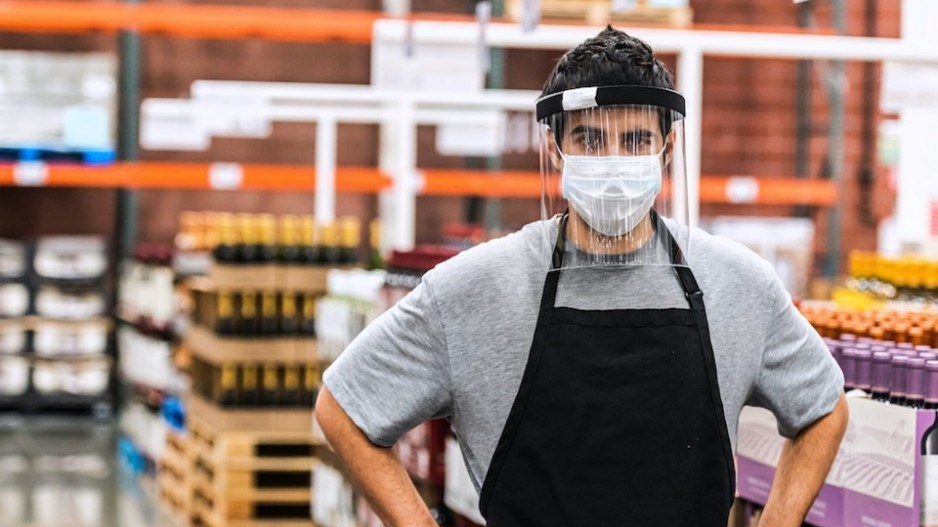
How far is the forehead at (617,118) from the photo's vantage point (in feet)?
7.66

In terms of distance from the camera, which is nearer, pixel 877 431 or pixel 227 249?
pixel 877 431

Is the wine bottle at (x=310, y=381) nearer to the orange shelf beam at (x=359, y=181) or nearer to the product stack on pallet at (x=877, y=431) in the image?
the orange shelf beam at (x=359, y=181)

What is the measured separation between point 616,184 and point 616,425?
39 centimetres

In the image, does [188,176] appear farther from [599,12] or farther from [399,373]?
[399,373]

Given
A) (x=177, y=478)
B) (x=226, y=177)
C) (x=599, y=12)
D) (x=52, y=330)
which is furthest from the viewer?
(x=52, y=330)

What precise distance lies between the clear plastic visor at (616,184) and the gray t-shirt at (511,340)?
0.10 ft

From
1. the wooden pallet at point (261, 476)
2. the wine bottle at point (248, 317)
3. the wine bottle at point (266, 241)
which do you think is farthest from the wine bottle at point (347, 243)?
→ the wooden pallet at point (261, 476)

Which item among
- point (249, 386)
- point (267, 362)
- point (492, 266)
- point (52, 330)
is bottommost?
point (52, 330)

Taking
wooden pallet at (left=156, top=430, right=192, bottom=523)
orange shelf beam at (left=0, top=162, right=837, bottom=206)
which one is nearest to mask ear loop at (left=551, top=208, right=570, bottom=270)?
wooden pallet at (left=156, top=430, right=192, bottom=523)

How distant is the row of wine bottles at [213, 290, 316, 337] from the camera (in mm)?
7230

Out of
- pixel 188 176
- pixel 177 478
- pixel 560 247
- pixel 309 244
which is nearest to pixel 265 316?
pixel 309 244

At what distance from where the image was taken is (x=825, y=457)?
243 cm

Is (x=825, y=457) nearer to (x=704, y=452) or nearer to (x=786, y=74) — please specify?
(x=704, y=452)

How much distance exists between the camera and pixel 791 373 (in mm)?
2408
